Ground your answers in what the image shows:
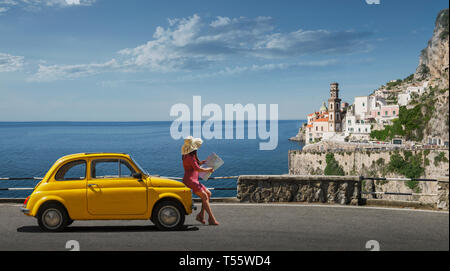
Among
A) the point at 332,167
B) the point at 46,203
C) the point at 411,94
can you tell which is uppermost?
the point at 411,94

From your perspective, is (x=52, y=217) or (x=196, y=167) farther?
(x=196, y=167)

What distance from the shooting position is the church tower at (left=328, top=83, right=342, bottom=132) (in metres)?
125

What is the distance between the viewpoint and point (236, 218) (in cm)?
866

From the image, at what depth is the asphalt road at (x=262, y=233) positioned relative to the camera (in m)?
6.29

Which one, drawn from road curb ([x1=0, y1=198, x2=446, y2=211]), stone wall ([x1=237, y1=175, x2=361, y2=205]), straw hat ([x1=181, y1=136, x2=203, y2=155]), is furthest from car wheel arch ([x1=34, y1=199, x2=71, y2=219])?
stone wall ([x1=237, y1=175, x2=361, y2=205])

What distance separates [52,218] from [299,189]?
6.54 m

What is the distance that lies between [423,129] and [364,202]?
86.6 metres

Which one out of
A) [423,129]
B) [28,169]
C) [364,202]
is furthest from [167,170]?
[364,202]

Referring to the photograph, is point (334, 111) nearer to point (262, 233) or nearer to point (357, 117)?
point (357, 117)

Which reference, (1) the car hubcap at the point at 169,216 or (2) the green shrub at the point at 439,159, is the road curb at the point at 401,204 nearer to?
(1) the car hubcap at the point at 169,216

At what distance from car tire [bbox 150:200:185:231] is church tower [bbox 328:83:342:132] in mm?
123653

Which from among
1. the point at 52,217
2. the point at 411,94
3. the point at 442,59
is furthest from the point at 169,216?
the point at 411,94

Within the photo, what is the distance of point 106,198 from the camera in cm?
714
